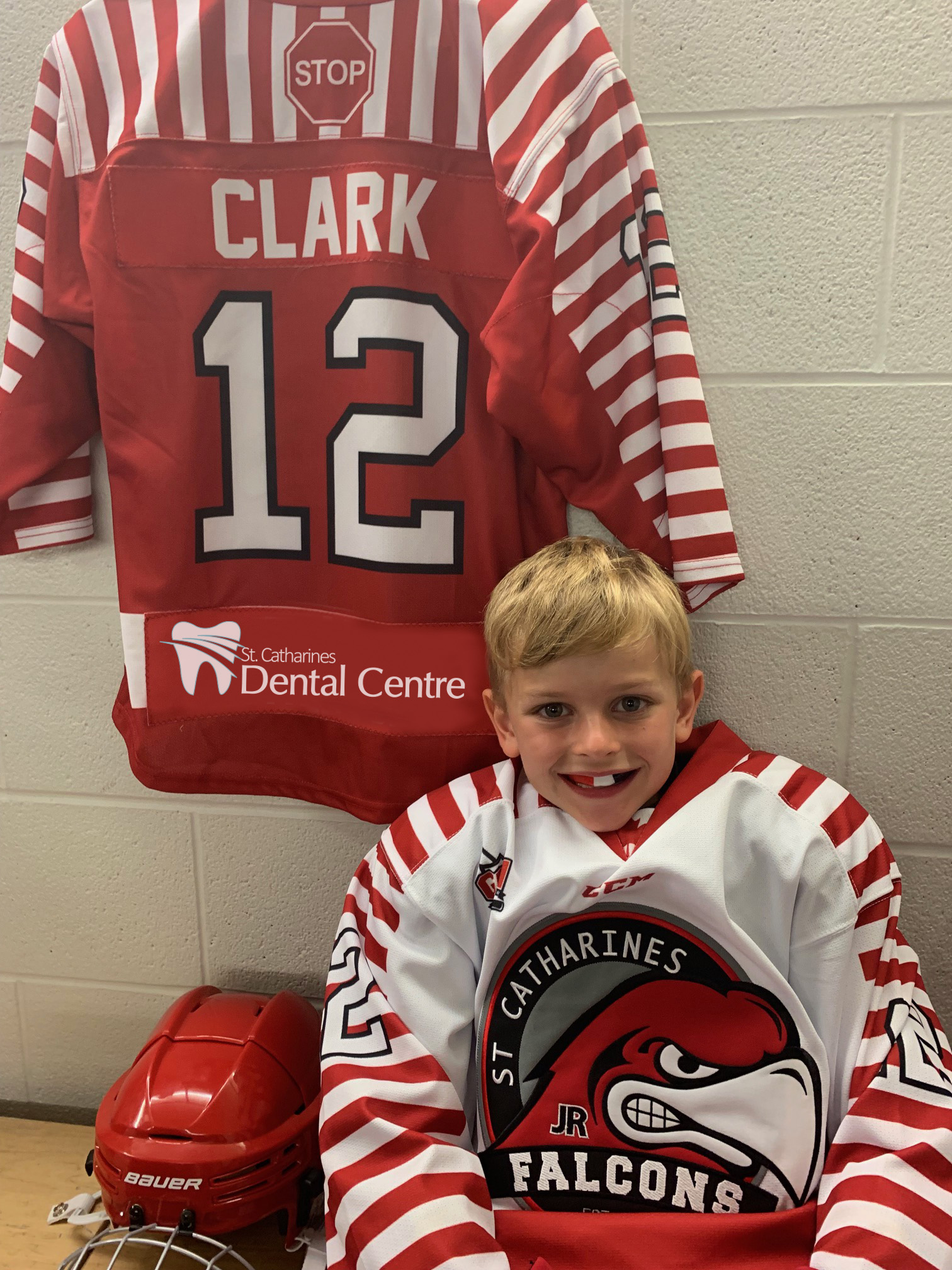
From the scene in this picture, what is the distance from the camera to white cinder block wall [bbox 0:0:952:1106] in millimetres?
1000

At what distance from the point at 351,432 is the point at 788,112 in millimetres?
595

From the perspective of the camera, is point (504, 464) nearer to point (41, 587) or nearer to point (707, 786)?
point (707, 786)

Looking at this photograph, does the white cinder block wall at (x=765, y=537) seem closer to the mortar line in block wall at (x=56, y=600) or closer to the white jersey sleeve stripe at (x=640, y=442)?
the mortar line in block wall at (x=56, y=600)

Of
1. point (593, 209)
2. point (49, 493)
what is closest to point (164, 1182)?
point (49, 493)

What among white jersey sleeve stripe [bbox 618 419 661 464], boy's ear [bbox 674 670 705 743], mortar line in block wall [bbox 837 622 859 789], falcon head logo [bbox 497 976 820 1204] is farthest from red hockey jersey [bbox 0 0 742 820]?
falcon head logo [bbox 497 976 820 1204]

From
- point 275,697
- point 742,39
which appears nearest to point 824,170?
point 742,39

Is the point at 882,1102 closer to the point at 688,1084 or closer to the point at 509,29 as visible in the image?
the point at 688,1084

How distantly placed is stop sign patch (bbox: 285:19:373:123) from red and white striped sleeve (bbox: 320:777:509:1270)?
0.77 metres

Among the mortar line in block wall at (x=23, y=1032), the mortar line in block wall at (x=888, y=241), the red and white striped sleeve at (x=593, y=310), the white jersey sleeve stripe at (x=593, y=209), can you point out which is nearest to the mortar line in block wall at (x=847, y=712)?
the red and white striped sleeve at (x=593, y=310)

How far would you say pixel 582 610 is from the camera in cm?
91

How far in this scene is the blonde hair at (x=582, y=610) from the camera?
909 mm

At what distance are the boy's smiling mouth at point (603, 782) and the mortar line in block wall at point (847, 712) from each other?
1.17 feet

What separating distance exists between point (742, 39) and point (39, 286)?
33.3 inches

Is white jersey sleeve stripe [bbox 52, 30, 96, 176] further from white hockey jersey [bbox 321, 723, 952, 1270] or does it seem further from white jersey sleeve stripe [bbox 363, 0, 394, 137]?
white hockey jersey [bbox 321, 723, 952, 1270]
